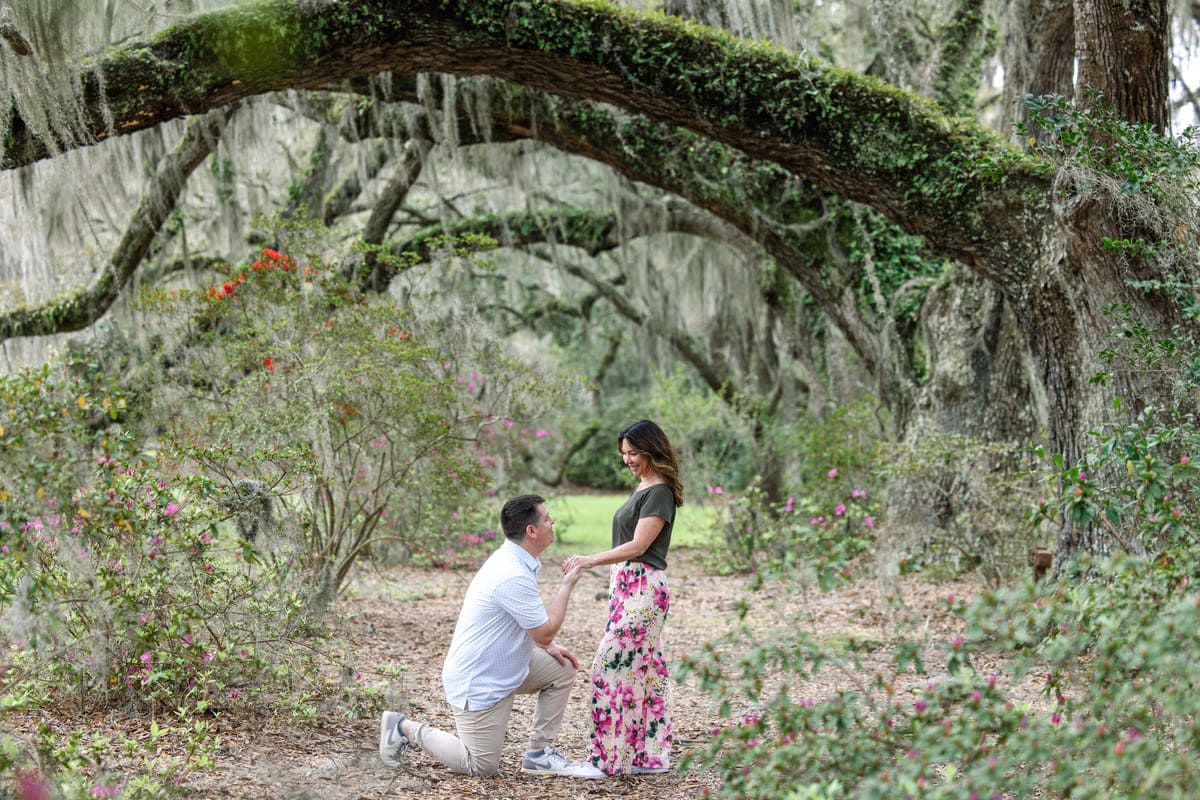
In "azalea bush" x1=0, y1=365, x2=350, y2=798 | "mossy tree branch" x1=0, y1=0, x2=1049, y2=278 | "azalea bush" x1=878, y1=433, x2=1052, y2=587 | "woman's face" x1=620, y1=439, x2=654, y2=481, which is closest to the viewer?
"azalea bush" x1=0, y1=365, x2=350, y2=798

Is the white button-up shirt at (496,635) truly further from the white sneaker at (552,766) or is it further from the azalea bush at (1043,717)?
the azalea bush at (1043,717)

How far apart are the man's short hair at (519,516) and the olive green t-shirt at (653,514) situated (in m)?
0.34

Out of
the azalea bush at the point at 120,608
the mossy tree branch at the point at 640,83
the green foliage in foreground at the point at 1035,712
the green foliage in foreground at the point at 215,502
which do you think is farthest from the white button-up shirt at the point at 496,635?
the mossy tree branch at the point at 640,83

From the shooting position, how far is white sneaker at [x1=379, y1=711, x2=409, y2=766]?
3.91m

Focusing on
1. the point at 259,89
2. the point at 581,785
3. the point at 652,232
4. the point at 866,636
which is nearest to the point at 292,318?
the point at 259,89

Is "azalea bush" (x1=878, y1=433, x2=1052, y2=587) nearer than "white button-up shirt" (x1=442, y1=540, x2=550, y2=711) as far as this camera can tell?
No

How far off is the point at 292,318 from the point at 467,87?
2634mm

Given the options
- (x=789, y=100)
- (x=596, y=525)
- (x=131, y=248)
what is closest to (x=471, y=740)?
(x=789, y=100)

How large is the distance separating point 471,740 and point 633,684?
0.61 meters

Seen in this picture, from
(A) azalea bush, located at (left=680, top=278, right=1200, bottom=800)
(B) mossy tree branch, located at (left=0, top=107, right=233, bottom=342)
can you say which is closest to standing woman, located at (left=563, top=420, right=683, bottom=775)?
(A) azalea bush, located at (left=680, top=278, right=1200, bottom=800)

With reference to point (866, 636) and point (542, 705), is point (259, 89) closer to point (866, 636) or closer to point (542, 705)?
point (542, 705)

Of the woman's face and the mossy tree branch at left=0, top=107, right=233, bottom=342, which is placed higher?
the mossy tree branch at left=0, top=107, right=233, bottom=342

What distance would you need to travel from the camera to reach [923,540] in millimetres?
8109

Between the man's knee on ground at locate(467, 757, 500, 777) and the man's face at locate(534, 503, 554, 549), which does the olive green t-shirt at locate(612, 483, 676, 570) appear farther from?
the man's knee on ground at locate(467, 757, 500, 777)
